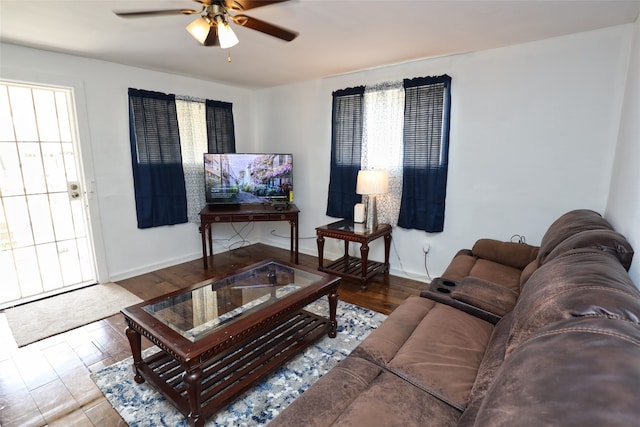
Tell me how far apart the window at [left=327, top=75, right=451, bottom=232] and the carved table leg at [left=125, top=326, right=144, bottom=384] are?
8.60ft

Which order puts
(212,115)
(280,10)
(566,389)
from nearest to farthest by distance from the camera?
(566,389), (280,10), (212,115)

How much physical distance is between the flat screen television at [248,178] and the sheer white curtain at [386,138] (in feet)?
3.70

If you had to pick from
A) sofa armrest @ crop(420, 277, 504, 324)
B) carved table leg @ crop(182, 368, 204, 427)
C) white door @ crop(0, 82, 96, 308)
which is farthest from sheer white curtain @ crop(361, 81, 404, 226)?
white door @ crop(0, 82, 96, 308)

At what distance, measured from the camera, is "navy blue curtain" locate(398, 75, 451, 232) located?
122 inches

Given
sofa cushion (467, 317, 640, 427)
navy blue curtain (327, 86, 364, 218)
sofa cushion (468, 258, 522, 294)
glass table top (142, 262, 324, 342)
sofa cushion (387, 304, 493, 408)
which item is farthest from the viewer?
navy blue curtain (327, 86, 364, 218)

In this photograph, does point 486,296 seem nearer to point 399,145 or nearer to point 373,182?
point 373,182

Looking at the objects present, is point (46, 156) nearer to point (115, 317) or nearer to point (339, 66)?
point (115, 317)

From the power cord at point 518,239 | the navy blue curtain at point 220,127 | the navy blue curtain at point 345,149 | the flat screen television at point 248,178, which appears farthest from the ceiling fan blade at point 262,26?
the power cord at point 518,239

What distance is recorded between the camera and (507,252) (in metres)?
2.60

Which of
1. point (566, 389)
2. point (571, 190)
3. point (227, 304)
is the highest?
point (571, 190)

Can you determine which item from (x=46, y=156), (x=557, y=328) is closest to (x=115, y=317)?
(x=46, y=156)

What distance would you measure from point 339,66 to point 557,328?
3208 millimetres

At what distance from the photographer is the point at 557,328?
827 millimetres

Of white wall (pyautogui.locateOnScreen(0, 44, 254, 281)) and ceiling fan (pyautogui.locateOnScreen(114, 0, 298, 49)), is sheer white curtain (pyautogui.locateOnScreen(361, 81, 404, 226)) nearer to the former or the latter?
ceiling fan (pyautogui.locateOnScreen(114, 0, 298, 49))
